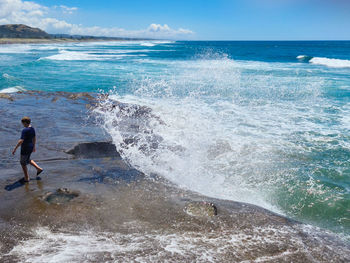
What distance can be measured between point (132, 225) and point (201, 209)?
1.23 m

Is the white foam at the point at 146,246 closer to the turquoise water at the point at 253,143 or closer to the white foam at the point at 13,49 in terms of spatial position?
the turquoise water at the point at 253,143

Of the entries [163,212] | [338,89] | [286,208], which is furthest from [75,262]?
[338,89]

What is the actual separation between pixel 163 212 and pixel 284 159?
4895 millimetres

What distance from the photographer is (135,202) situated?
5215 millimetres

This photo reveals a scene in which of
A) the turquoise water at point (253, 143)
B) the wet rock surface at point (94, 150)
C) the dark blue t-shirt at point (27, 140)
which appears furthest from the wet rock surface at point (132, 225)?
the turquoise water at point (253, 143)

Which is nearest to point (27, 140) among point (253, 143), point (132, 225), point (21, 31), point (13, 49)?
point (132, 225)

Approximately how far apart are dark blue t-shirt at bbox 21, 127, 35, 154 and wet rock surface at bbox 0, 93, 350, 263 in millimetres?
619

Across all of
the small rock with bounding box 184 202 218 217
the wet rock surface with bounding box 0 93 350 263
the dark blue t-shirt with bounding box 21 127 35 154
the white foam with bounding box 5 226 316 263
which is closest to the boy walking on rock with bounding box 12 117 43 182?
the dark blue t-shirt with bounding box 21 127 35 154

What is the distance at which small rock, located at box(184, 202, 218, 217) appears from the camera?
16.2 feet

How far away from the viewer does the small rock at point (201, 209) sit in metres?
4.95

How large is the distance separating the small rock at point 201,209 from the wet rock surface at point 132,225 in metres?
0.02

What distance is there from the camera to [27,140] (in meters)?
5.91

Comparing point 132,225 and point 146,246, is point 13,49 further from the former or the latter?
point 146,246

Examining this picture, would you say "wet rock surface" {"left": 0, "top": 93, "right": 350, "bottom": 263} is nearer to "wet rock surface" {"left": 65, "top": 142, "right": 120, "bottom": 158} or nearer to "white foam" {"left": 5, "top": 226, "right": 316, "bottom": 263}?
"white foam" {"left": 5, "top": 226, "right": 316, "bottom": 263}
